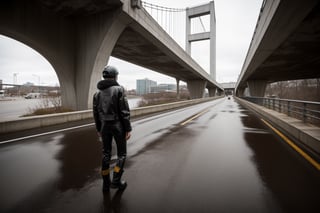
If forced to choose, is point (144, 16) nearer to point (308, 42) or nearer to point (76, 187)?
point (76, 187)

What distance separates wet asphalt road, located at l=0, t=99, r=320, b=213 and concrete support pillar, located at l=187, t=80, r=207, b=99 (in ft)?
169

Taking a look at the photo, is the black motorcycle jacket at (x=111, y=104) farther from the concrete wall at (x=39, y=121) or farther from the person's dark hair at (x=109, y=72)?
the concrete wall at (x=39, y=121)

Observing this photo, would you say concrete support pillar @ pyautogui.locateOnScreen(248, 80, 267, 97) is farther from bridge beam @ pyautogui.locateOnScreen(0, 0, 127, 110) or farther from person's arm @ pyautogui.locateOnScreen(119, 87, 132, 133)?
person's arm @ pyautogui.locateOnScreen(119, 87, 132, 133)

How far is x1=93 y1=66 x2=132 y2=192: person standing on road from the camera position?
2.81 metres

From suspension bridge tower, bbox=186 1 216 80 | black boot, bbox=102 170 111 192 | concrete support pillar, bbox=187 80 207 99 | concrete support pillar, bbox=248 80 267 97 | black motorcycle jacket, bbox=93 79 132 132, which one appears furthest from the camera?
suspension bridge tower, bbox=186 1 216 80

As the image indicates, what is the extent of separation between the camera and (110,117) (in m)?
2.79

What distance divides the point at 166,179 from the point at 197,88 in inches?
2174

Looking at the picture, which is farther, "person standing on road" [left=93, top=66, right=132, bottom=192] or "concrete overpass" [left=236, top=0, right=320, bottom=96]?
"concrete overpass" [left=236, top=0, right=320, bottom=96]

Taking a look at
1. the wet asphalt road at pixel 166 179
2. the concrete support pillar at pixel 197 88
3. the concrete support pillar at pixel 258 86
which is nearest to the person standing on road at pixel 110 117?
the wet asphalt road at pixel 166 179

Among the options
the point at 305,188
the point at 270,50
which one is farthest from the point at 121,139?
the point at 270,50

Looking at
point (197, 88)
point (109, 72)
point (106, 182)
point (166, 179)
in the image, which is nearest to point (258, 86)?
point (197, 88)

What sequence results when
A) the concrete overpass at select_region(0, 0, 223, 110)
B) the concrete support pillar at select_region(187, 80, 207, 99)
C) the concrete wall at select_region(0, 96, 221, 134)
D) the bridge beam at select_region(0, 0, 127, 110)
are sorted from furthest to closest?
the concrete support pillar at select_region(187, 80, 207, 99) → the bridge beam at select_region(0, 0, 127, 110) → the concrete overpass at select_region(0, 0, 223, 110) → the concrete wall at select_region(0, 96, 221, 134)

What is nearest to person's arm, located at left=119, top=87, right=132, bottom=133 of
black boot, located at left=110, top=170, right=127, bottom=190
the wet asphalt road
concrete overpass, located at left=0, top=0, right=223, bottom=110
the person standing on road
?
the person standing on road

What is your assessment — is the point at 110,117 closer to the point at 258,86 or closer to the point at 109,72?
the point at 109,72
